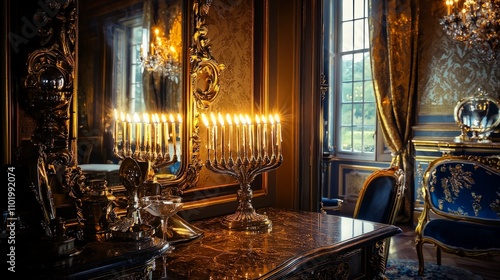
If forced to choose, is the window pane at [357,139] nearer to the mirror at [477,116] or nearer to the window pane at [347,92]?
the window pane at [347,92]

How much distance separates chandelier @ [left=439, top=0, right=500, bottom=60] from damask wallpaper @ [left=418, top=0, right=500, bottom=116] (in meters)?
0.19

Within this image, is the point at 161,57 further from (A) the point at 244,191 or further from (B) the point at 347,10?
(B) the point at 347,10

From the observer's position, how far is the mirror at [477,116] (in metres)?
4.11

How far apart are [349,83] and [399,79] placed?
760 mm

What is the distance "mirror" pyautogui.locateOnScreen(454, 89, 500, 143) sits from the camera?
4.11 metres

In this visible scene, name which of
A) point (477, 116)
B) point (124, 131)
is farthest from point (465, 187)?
point (124, 131)

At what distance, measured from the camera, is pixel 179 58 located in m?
1.76

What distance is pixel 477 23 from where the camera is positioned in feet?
13.1

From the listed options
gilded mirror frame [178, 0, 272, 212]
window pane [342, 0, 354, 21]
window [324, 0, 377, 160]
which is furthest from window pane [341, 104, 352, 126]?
gilded mirror frame [178, 0, 272, 212]

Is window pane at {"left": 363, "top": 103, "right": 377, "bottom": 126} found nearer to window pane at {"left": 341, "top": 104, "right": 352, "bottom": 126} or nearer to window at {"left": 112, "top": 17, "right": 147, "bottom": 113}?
window pane at {"left": 341, "top": 104, "right": 352, "bottom": 126}

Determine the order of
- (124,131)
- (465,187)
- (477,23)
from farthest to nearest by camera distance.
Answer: (477,23), (465,187), (124,131)

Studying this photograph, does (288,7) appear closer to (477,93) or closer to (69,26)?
(69,26)

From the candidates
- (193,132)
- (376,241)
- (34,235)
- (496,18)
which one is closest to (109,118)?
(193,132)

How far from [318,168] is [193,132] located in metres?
0.69
